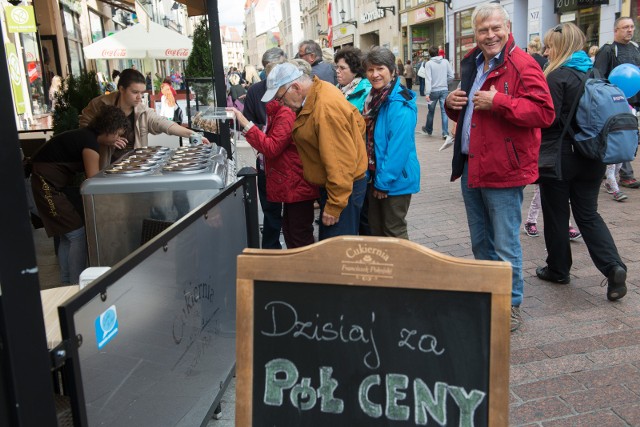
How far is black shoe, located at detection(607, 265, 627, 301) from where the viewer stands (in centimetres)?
393

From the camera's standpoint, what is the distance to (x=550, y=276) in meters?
4.41

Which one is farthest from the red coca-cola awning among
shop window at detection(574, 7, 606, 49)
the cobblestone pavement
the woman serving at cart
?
shop window at detection(574, 7, 606, 49)

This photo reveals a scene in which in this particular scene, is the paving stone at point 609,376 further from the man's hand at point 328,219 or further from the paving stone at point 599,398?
the man's hand at point 328,219

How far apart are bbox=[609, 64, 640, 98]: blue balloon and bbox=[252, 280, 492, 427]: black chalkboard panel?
5.61m

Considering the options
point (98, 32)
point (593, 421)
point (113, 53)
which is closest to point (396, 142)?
point (593, 421)

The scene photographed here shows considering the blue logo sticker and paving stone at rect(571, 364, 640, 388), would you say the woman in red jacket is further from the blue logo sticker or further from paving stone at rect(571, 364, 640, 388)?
the blue logo sticker

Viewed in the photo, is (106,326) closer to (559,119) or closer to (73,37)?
(559,119)

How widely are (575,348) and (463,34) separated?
79.4 feet

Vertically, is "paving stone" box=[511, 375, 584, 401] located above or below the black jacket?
below

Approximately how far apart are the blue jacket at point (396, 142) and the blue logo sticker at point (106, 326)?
8.34 ft

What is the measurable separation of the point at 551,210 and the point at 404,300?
8.82 ft

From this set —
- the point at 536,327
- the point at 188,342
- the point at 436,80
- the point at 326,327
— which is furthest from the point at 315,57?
the point at 436,80

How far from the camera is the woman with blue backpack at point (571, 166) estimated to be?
3.96 metres

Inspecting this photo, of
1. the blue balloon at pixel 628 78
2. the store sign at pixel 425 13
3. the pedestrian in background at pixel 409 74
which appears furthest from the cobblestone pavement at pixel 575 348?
the store sign at pixel 425 13
